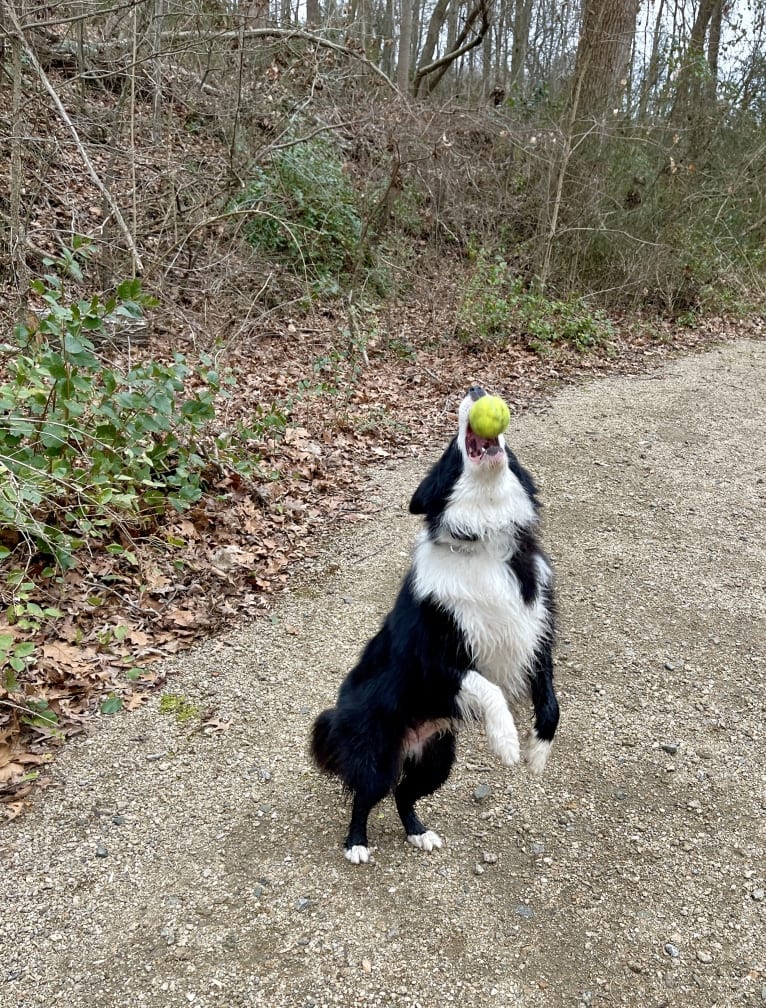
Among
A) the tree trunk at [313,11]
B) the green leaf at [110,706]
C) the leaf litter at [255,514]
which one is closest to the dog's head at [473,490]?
the leaf litter at [255,514]

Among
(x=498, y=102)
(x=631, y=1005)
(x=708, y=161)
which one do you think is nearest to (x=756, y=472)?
(x=631, y=1005)

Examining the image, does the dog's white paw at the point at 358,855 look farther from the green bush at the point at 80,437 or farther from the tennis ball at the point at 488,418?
the green bush at the point at 80,437

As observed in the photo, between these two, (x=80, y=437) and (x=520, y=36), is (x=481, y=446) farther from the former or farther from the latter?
(x=520, y=36)

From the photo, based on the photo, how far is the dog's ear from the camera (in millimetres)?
2484

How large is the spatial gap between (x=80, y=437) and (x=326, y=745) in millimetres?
2767

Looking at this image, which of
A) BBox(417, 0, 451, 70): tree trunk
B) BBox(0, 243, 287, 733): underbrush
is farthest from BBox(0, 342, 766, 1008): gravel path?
BBox(417, 0, 451, 70): tree trunk

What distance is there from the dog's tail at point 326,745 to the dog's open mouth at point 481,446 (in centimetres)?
123

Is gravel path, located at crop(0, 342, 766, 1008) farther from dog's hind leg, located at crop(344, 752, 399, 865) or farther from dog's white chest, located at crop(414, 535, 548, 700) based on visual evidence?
dog's white chest, located at crop(414, 535, 548, 700)

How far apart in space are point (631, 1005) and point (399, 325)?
842 centimetres

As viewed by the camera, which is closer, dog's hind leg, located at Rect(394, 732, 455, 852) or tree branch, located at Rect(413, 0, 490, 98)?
dog's hind leg, located at Rect(394, 732, 455, 852)

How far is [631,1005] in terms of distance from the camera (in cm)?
238

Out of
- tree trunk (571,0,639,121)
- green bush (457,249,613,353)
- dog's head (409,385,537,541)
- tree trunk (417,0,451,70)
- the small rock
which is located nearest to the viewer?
dog's head (409,385,537,541)

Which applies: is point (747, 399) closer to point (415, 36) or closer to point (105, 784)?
point (105, 784)

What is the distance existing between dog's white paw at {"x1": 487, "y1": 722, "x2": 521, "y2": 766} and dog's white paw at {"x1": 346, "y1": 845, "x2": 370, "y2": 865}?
0.89m
